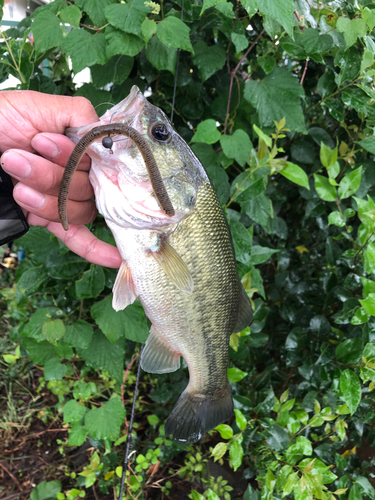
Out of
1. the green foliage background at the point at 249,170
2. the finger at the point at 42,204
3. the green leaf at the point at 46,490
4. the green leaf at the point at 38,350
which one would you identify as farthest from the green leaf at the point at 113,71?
the green leaf at the point at 46,490

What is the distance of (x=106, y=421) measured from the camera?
140 cm

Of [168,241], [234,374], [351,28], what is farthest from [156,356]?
[351,28]

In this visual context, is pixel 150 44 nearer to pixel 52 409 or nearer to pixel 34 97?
pixel 34 97

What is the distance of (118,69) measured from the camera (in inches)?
45.2

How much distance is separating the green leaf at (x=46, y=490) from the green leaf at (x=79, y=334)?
1.13 meters

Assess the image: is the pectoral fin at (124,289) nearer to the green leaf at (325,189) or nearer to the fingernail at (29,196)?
the fingernail at (29,196)

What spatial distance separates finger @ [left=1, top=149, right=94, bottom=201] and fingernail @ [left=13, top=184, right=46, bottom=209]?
1 centimetres

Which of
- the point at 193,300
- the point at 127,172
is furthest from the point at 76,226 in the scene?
the point at 193,300

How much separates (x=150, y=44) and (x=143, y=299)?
81 centimetres

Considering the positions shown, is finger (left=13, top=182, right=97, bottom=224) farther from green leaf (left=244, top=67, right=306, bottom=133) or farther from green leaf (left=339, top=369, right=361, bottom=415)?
green leaf (left=339, top=369, right=361, bottom=415)

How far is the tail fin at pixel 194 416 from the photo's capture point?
1104mm

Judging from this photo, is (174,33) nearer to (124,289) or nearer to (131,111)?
(131,111)

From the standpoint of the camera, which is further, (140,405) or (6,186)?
(140,405)

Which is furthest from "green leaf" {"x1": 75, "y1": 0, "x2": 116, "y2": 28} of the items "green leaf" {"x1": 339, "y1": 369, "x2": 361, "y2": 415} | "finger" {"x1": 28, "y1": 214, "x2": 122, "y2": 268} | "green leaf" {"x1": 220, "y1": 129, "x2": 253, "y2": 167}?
"green leaf" {"x1": 339, "y1": 369, "x2": 361, "y2": 415}
